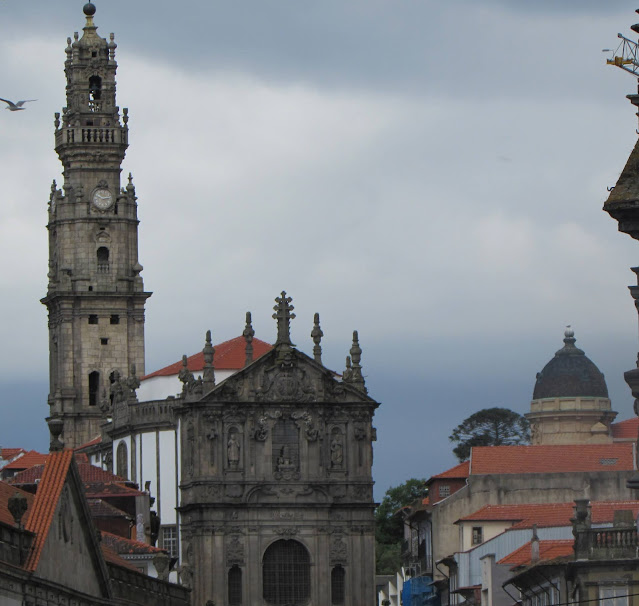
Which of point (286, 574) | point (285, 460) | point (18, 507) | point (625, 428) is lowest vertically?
point (18, 507)

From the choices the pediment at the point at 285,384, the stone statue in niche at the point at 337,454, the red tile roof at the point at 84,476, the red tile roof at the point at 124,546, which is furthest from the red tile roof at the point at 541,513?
the red tile roof at the point at 84,476

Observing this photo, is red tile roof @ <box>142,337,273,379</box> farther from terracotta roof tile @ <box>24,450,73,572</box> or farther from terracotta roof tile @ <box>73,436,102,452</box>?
terracotta roof tile @ <box>24,450,73,572</box>

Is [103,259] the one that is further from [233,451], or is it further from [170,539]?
[170,539]

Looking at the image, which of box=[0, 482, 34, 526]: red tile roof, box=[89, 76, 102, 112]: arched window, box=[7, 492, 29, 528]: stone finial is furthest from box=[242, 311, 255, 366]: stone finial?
box=[7, 492, 29, 528]: stone finial

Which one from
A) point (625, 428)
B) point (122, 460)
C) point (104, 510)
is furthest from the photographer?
point (625, 428)

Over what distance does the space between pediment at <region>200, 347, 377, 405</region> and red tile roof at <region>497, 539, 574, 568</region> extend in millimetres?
28338

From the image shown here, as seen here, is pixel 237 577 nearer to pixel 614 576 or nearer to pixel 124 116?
pixel 124 116

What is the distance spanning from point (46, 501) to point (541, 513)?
57.4 m

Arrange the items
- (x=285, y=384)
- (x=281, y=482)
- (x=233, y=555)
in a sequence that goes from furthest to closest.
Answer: (x=285, y=384)
(x=281, y=482)
(x=233, y=555)

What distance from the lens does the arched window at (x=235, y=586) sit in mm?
118812

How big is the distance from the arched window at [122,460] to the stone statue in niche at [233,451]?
28.7ft

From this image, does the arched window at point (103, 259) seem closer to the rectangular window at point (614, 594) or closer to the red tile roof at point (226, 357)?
the red tile roof at point (226, 357)

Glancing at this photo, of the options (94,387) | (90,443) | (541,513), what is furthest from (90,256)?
(541,513)

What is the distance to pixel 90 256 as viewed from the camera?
14450 centimetres
